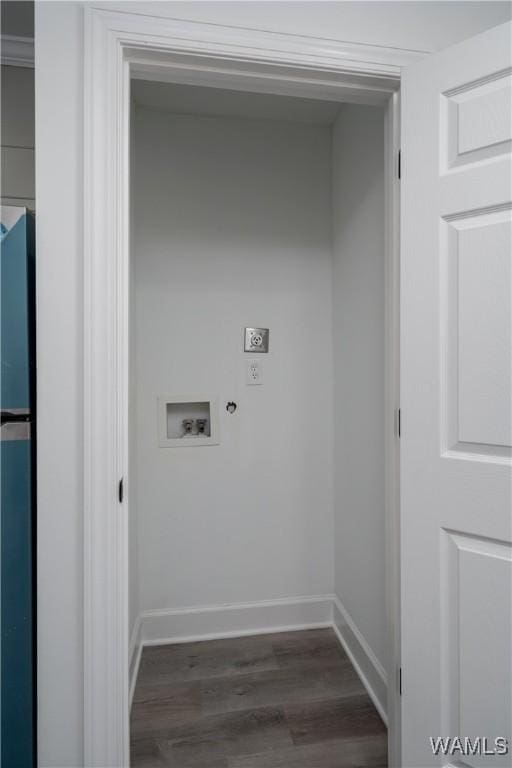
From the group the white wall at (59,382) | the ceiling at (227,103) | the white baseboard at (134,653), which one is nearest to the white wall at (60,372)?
the white wall at (59,382)

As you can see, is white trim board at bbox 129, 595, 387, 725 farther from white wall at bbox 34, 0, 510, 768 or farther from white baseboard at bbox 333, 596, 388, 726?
white wall at bbox 34, 0, 510, 768

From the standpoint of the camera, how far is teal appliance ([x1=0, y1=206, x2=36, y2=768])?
106cm

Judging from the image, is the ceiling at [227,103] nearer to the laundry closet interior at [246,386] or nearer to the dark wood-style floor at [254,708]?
the laundry closet interior at [246,386]

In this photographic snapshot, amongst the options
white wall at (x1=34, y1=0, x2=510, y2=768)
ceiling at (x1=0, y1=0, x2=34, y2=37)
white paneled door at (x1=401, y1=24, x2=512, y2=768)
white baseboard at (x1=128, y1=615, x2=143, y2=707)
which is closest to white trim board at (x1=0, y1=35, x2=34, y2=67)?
ceiling at (x1=0, y1=0, x2=34, y2=37)

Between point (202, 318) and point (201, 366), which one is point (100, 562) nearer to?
point (201, 366)

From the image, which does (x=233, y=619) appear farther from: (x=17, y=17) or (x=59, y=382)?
(x=17, y=17)

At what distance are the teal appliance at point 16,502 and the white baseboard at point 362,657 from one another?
4.07 ft

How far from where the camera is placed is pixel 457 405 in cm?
113

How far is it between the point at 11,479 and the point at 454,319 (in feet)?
4.14

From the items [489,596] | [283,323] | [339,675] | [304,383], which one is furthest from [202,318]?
[339,675]

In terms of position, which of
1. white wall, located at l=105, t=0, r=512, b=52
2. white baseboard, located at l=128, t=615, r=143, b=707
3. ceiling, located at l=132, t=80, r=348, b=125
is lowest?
white baseboard, located at l=128, t=615, r=143, b=707

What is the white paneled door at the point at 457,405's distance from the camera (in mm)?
1059

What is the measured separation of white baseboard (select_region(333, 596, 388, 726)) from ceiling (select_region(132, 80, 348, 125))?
2.51 meters

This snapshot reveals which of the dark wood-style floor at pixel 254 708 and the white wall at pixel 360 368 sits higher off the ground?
the white wall at pixel 360 368
